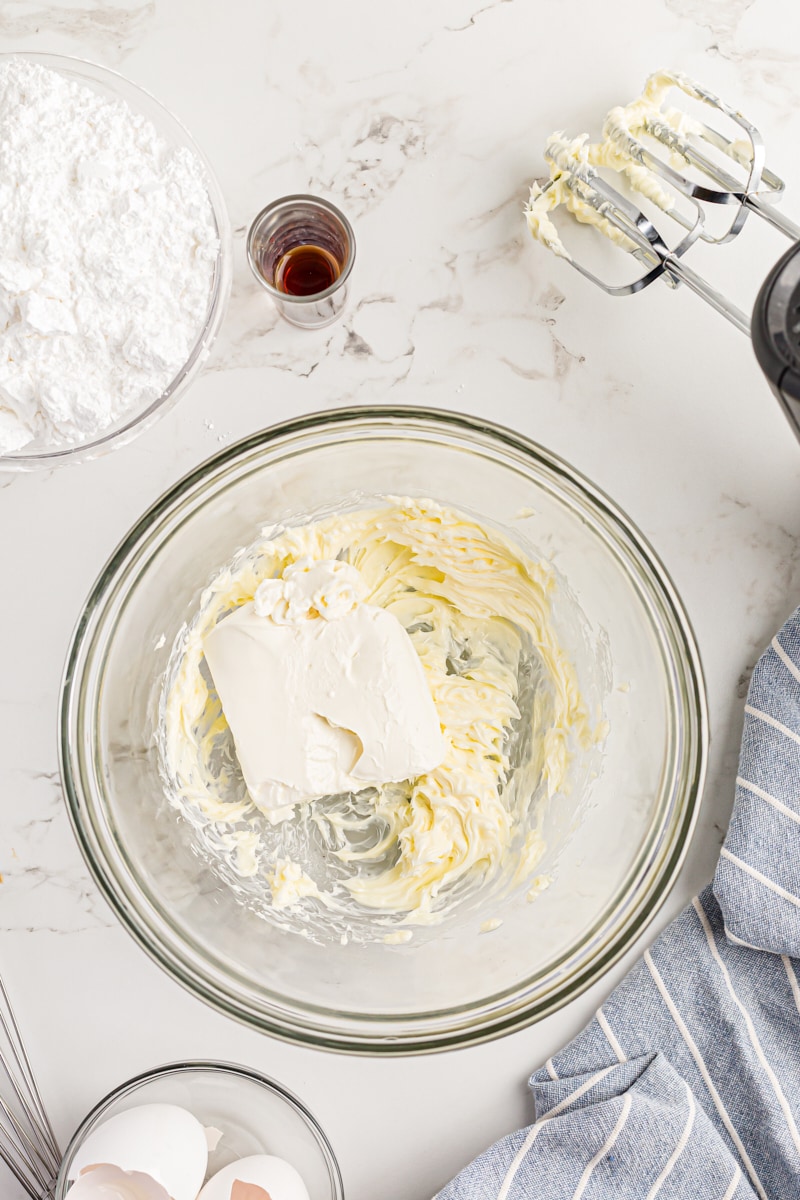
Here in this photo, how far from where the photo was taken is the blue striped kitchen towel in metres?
1.10

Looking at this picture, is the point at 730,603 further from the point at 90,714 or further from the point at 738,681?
the point at 90,714

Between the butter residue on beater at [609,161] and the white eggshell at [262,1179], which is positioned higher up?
the butter residue on beater at [609,161]

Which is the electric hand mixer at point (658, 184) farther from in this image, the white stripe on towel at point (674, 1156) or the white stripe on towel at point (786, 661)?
the white stripe on towel at point (674, 1156)

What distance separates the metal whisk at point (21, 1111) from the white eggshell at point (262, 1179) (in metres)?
0.25

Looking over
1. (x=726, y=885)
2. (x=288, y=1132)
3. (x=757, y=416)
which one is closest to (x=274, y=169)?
(x=757, y=416)

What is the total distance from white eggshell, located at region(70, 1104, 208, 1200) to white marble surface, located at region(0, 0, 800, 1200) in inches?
3.7

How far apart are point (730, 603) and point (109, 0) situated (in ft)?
3.91

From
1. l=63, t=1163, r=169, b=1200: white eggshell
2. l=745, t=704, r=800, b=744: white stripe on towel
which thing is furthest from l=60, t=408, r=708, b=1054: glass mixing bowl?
l=63, t=1163, r=169, b=1200: white eggshell

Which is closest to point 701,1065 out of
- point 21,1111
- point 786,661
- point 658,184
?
point 786,661

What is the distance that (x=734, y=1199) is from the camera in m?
1.09

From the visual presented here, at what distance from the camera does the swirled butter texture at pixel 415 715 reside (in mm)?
1083

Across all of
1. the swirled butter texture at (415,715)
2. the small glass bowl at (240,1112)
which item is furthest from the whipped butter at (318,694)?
the small glass bowl at (240,1112)

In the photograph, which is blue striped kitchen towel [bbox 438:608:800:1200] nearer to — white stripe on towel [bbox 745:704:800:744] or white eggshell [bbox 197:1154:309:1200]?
white stripe on towel [bbox 745:704:800:744]

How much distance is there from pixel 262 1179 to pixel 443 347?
1.11m
